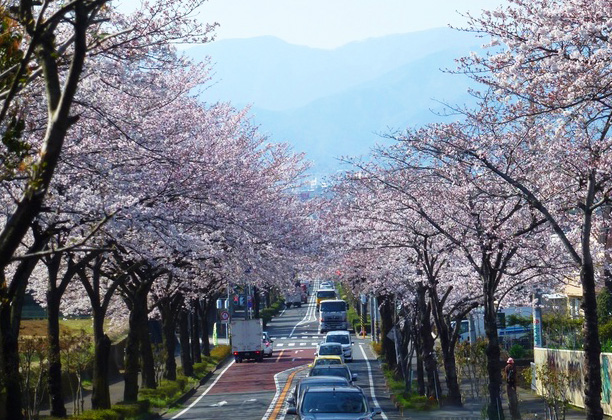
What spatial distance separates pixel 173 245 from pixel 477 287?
12.9 meters

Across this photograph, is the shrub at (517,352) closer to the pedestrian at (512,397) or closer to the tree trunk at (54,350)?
the pedestrian at (512,397)

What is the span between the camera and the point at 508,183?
18047 mm

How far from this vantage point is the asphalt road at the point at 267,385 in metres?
29.0

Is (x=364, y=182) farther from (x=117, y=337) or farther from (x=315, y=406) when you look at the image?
(x=117, y=337)

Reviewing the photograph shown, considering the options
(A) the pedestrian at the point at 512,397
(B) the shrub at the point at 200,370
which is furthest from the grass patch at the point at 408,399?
(B) the shrub at the point at 200,370

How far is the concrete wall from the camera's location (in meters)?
24.6

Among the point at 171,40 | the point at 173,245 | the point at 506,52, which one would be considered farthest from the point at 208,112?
the point at 506,52

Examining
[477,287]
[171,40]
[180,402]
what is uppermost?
[171,40]

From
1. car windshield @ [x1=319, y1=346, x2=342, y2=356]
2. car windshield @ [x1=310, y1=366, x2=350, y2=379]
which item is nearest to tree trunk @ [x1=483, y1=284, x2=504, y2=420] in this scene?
car windshield @ [x1=310, y1=366, x2=350, y2=379]

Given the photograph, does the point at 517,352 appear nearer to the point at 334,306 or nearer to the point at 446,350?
the point at 446,350

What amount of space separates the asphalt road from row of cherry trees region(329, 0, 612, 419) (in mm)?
5060

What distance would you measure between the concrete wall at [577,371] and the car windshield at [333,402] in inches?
357

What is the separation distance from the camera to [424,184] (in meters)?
22.3

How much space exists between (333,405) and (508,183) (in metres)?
5.28
